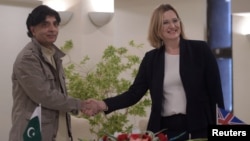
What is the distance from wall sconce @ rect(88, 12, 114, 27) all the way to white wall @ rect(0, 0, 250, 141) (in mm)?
66

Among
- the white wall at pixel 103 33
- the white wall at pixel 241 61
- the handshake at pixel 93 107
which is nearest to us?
the handshake at pixel 93 107

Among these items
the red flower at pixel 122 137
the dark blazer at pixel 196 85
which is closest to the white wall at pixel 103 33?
the dark blazer at pixel 196 85

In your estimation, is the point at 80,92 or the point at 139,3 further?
the point at 139,3

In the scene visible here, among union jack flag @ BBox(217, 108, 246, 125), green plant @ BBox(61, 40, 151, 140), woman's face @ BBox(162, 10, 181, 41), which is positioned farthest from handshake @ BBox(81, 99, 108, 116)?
green plant @ BBox(61, 40, 151, 140)

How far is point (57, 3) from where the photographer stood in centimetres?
499

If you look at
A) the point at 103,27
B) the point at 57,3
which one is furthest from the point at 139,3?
the point at 57,3

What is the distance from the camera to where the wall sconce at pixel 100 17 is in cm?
503

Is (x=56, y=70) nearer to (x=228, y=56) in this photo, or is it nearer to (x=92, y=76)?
(x=92, y=76)

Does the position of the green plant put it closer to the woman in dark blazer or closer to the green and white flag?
the woman in dark blazer

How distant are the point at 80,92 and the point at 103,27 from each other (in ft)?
3.85

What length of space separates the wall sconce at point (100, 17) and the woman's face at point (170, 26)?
2.61 m

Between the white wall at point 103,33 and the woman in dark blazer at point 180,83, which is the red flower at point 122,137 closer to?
the woman in dark blazer at point 180,83

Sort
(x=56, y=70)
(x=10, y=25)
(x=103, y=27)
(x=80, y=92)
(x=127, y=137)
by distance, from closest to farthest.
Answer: (x=127, y=137) < (x=56, y=70) < (x=80, y=92) < (x=10, y=25) < (x=103, y=27)

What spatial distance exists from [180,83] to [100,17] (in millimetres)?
2826
